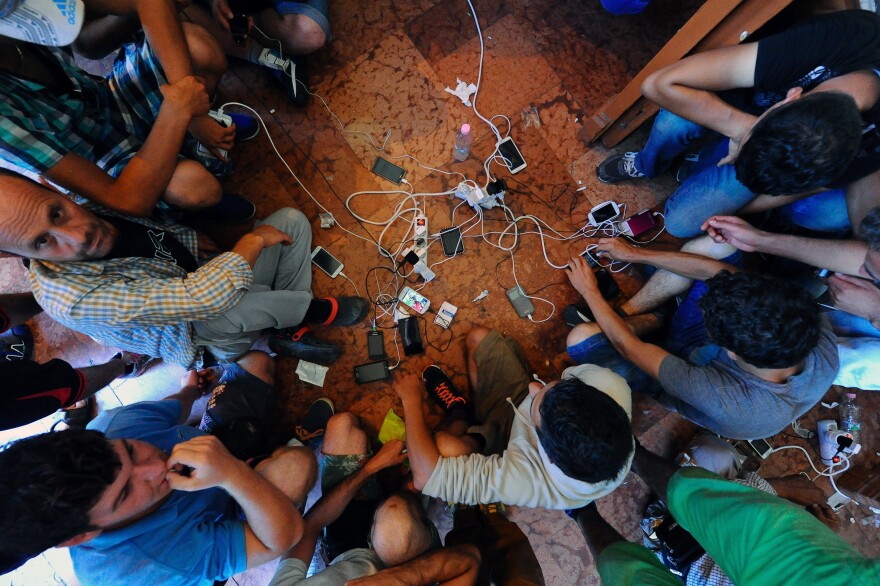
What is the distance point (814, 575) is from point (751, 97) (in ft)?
5.55

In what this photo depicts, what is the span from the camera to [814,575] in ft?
3.31

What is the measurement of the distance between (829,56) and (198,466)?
2554mm

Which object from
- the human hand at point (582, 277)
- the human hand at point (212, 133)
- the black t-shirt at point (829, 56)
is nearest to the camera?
the black t-shirt at point (829, 56)

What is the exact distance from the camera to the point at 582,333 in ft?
6.48

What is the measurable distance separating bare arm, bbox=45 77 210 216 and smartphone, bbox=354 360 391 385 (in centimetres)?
116

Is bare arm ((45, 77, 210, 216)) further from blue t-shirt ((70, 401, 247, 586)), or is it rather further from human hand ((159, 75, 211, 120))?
blue t-shirt ((70, 401, 247, 586))

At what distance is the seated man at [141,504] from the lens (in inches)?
42.1

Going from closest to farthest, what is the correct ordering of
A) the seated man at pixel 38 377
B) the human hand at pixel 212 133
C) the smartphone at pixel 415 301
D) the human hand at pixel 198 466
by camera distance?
1. the human hand at pixel 198 466
2. the seated man at pixel 38 377
3. the human hand at pixel 212 133
4. the smartphone at pixel 415 301

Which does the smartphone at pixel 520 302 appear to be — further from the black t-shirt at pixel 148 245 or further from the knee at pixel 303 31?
the knee at pixel 303 31

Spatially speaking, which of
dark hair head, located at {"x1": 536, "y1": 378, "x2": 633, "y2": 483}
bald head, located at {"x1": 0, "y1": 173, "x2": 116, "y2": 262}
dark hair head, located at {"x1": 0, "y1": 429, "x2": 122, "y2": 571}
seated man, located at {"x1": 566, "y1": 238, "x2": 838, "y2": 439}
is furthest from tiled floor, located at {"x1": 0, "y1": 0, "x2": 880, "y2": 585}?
dark hair head, located at {"x1": 0, "y1": 429, "x2": 122, "y2": 571}

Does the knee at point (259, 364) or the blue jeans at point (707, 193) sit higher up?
the blue jeans at point (707, 193)

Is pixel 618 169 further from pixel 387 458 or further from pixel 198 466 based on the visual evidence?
pixel 198 466

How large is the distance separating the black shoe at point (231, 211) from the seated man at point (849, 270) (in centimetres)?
223

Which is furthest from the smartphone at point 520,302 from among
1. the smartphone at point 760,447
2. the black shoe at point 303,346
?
the smartphone at point 760,447
